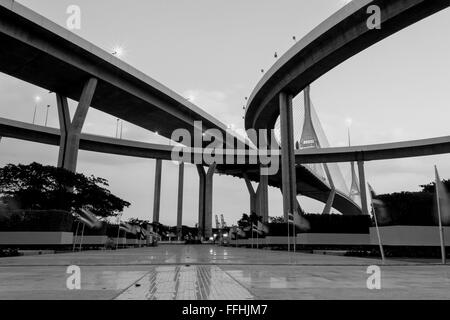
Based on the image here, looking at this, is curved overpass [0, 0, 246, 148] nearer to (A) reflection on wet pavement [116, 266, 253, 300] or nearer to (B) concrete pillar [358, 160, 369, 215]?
(A) reflection on wet pavement [116, 266, 253, 300]

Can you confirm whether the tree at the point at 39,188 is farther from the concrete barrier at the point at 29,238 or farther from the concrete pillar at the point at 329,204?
the concrete pillar at the point at 329,204

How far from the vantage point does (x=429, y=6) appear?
95.6ft

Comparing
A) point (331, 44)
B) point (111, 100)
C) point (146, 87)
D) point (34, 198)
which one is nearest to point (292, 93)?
point (331, 44)

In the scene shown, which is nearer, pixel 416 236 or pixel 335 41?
pixel 416 236

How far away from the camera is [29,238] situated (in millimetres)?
27469

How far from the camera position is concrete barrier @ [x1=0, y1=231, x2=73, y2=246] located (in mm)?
27391

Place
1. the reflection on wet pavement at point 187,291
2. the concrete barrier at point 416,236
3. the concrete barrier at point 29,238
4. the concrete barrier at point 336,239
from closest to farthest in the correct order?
1. the reflection on wet pavement at point 187,291
2. the concrete barrier at point 416,236
3. the concrete barrier at point 29,238
4. the concrete barrier at point 336,239

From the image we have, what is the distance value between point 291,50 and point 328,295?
3610 cm

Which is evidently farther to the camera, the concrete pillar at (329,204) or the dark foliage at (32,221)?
the concrete pillar at (329,204)

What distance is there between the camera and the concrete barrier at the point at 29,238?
27391mm

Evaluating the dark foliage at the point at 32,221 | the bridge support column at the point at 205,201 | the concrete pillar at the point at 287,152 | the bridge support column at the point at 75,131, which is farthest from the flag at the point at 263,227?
the bridge support column at the point at 205,201

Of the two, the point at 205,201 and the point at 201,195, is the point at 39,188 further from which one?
the point at 201,195

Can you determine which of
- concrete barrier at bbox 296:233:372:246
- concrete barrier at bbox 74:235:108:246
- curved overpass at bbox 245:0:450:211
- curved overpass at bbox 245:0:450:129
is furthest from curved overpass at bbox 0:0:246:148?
concrete barrier at bbox 296:233:372:246

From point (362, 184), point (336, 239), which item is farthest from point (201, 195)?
point (336, 239)
